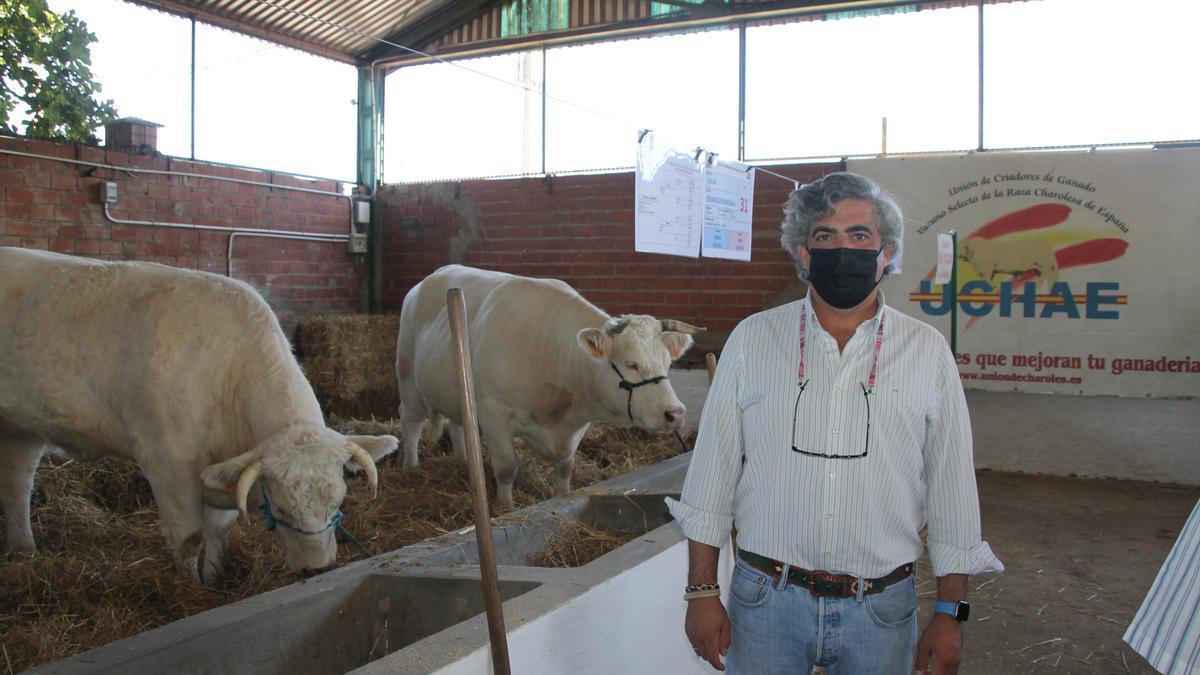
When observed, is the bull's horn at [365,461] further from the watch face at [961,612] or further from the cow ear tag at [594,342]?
the watch face at [961,612]

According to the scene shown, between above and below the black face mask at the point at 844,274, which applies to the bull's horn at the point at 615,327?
below

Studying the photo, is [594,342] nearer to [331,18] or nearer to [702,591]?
[702,591]

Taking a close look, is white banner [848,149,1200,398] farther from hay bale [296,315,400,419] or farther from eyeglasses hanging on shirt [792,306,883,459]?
eyeglasses hanging on shirt [792,306,883,459]

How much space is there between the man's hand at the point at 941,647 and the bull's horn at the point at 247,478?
2.12 metres

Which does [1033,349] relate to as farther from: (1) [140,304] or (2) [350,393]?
(1) [140,304]

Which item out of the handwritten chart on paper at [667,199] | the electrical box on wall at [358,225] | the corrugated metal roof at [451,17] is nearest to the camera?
the handwritten chart on paper at [667,199]

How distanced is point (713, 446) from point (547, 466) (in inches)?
164

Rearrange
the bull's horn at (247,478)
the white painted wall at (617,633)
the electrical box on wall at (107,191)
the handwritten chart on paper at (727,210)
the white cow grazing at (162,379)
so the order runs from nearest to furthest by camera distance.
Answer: the white painted wall at (617,633) < the bull's horn at (247,478) < the white cow grazing at (162,379) < the handwritten chart on paper at (727,210) < the electrical box on wall at (107,191)

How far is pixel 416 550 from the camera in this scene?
3.27 metres

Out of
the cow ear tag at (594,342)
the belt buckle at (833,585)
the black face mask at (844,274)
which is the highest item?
the black face mask at (844,274)

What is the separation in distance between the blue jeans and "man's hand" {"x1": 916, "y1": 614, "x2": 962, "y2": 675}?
0.04 meters

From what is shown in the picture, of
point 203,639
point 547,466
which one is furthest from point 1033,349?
point 203,639

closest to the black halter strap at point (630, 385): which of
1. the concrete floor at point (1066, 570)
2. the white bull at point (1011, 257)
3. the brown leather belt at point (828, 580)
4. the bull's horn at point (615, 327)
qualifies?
the bull's horn at point (615, 327)

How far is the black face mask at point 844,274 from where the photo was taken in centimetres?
182
